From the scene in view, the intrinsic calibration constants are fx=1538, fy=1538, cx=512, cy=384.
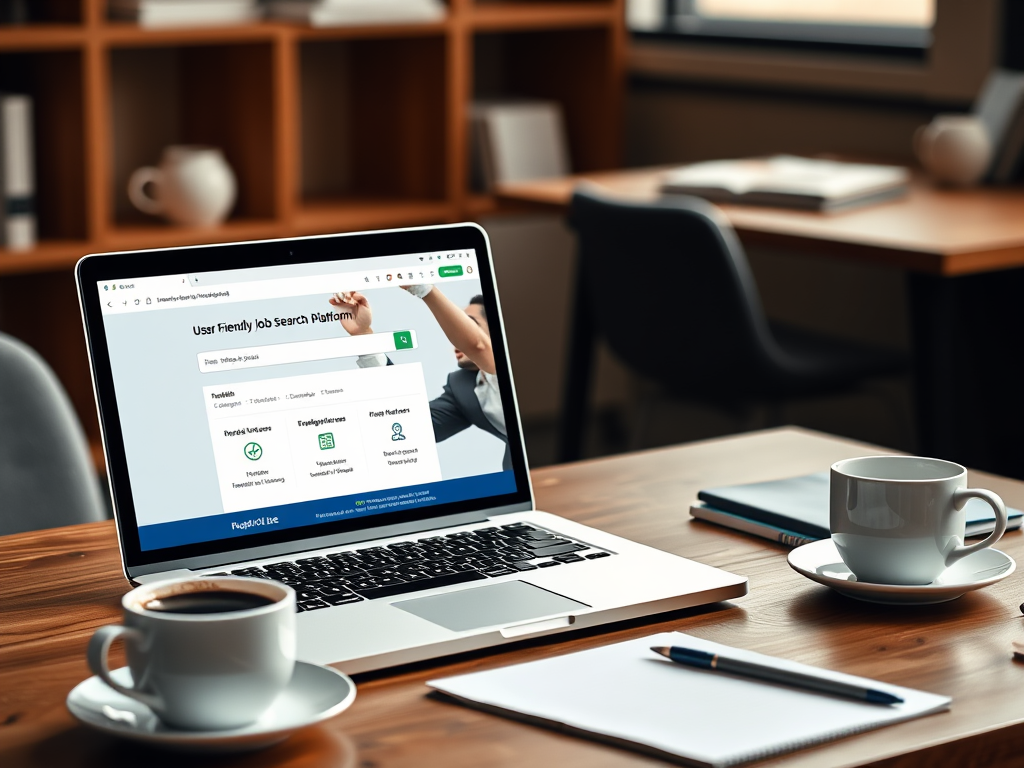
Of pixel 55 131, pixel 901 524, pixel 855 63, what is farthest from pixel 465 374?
pixel 855 63

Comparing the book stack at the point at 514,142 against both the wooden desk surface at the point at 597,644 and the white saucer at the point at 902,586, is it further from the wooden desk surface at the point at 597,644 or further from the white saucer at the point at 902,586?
the white saucer at the point at 902,586

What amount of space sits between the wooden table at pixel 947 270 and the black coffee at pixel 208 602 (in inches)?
63.6

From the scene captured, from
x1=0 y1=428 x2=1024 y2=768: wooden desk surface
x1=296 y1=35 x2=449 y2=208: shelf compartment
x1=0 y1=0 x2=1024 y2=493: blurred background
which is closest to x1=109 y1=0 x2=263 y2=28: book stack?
x1=0 y1=0 x2=1024 y2=493: blurred background

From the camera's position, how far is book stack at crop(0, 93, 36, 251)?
3.02 meters

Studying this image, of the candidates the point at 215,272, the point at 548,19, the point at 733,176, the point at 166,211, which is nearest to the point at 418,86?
the point at 548,19

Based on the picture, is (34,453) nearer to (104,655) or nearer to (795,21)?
(104,655)

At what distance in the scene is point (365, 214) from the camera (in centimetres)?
349

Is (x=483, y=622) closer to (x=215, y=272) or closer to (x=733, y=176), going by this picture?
(x=215, y=272)

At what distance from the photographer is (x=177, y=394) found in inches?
41.3

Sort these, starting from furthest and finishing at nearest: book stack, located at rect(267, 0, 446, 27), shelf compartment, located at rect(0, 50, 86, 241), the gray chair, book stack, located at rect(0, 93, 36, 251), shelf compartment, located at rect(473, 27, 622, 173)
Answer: shelf compartment, located at rect(473, 27, 622, 173)
book stack, located at rect(267, 0, 446, 27)
shelf compartment, located at rect(0, 50, 86, 241)
book stack, located at rect(0, 93, 36, 251)
the gray chair

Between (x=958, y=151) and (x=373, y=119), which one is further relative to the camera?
(x=373, y=119)

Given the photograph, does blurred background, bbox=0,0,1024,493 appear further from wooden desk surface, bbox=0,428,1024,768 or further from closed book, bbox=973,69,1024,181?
wooden desk surface, bbox=0,428,1024,768

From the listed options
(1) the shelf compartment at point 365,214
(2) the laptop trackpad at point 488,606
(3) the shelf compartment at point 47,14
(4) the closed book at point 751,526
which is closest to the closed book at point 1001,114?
(1) the shelf compartment at point 365,214

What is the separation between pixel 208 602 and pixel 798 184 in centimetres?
207
